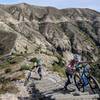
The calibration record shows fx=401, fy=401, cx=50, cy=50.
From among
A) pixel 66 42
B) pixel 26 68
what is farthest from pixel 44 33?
pixel 26 68

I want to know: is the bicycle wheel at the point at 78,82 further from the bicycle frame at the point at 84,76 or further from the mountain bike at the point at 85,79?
the bicycle frame at the point at 84,76

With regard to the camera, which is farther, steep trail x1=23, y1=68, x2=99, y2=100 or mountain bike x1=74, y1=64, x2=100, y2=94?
mountain bike x1=74, y1=64, x2=100, y2=94

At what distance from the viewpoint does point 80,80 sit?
51.9 ft

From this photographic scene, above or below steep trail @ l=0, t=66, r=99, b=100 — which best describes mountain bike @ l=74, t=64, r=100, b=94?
above

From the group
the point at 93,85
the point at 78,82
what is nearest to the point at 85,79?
the point at 93,85

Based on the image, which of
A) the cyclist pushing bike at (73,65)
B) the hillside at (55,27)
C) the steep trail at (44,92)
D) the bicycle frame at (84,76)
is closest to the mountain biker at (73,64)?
the cyclist pushing bike at (73,65)

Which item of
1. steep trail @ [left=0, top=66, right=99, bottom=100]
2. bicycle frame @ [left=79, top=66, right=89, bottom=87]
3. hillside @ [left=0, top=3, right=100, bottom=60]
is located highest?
bicycle frame @ [left=79, top=66, right=89, bottom=87]

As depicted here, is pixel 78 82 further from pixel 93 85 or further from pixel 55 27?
pixel 55 27

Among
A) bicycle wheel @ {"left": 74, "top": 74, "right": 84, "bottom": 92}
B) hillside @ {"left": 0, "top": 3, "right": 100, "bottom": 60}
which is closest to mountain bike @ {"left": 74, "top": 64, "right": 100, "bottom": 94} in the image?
bicycle wheel @ {"left": 74, "top": 74, "right": 84, "bottom": 92}

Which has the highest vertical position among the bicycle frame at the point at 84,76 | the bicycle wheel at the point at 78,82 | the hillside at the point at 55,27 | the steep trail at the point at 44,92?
the bicycle frame at the point at 84,76

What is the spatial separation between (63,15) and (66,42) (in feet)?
111

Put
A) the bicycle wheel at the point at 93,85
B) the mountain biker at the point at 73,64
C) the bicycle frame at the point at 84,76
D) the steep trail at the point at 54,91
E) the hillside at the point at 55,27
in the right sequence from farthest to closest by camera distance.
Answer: the hillside at the point at 55,27, the mountain biker at the point at 73,64, the bicycle frame at the point at 84,76, the bicycle wheel at the point at 93,85, the steep trail at the point at 54,91

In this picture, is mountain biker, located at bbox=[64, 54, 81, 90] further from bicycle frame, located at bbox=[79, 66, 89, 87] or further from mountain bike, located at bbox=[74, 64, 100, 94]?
bicycle frame, located at bbox=[79, 66, 89, 87]

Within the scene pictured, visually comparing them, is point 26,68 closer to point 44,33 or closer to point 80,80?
point 80,80
